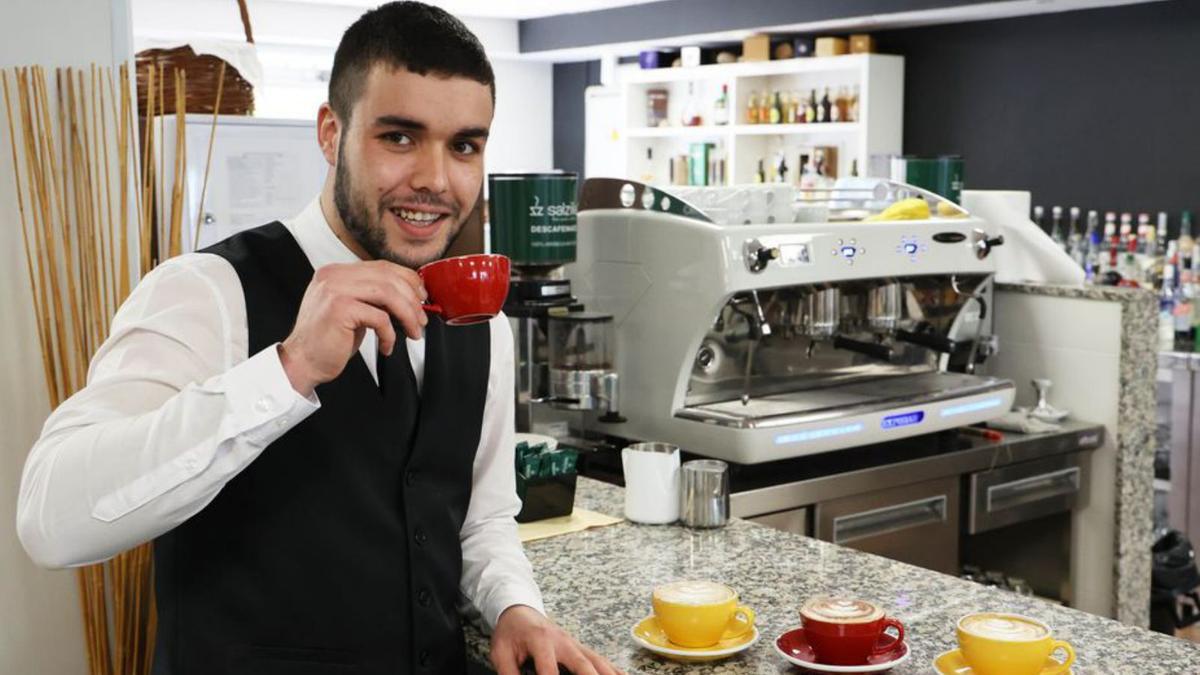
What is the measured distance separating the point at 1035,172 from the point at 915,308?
3704 millimetres

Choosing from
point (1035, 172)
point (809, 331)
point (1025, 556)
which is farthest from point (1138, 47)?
point (809, 331)

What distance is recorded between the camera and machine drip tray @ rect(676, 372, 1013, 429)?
9.70 ft

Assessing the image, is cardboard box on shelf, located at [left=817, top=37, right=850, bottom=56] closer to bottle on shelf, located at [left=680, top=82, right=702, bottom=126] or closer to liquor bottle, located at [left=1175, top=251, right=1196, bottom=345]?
bottle on shelf, located at [left=680, top=82, right=702, bottom=126]

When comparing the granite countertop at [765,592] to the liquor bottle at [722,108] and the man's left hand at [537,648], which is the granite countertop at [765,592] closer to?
the man's left hand at [537,648]

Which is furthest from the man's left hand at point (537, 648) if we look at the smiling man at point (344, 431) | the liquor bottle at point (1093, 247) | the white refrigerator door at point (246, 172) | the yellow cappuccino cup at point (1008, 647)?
the liquor bottle at point (1093, 247)

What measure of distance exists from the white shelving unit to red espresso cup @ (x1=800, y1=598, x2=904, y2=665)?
Answer: 19.3ft

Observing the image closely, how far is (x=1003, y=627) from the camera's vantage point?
1556 mm

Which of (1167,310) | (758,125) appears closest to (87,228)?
(1167,310)

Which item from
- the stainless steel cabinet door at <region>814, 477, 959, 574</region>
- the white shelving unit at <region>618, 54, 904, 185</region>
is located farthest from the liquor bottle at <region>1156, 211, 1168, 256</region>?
the stainless steel cabinet door at <region>814, 477, 959, 574</region>

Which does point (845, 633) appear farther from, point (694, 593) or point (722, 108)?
point (722, 108)

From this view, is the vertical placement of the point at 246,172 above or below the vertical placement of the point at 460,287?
above

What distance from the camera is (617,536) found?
2.31 m

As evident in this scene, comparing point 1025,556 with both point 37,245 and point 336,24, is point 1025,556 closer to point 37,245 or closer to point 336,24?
point 37,245

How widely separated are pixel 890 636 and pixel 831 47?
6.21 meters
